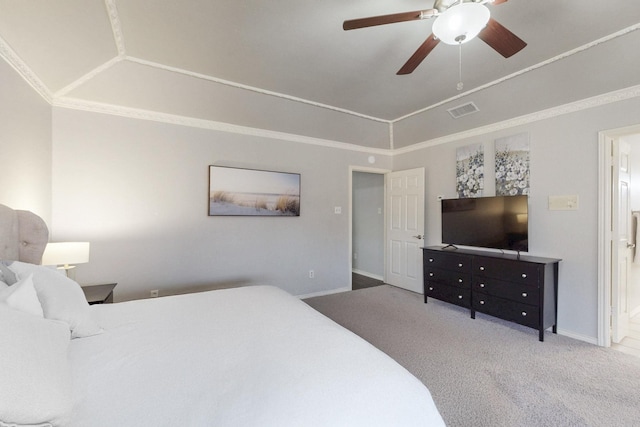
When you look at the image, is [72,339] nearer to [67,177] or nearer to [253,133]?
[67,177]

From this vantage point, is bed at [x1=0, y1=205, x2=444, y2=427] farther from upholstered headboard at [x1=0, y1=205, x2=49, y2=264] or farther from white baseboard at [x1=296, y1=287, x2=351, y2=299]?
white baseboard at [x1=296, y1=287, x2=351, y2=299]

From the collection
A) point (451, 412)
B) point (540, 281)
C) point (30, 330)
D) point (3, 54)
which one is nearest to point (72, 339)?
point (30, 330)

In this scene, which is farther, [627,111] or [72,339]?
[627,111]

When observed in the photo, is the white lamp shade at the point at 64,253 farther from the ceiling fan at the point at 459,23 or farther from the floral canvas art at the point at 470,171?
the floral canvas art at the point at 470,171

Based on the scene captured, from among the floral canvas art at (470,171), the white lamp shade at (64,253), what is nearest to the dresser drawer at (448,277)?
the floral canvas art at (470,171)

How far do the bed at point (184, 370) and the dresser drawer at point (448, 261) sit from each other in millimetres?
2529

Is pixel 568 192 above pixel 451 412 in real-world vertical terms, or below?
above

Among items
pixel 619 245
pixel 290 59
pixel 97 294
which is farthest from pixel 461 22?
pixel 97 294

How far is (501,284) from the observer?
120 inches

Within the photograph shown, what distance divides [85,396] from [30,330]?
11.9 inches

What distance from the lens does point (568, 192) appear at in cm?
294

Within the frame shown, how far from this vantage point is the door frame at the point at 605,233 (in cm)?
267

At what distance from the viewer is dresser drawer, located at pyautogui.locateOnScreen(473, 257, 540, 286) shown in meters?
2.82

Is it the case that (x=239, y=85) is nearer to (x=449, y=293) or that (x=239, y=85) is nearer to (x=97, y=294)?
(x=97, y=294)
